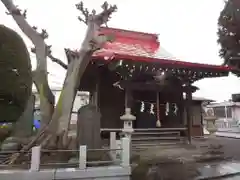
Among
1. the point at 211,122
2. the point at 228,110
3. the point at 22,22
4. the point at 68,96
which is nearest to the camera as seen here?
the point at 68,96

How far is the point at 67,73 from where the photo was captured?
22.7ft

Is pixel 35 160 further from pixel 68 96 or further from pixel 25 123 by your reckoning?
pixel 25 123

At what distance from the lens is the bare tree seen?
6.37 meters

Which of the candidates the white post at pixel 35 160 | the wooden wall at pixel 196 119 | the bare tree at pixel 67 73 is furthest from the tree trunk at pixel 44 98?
the wooden wall at pixel 196 119

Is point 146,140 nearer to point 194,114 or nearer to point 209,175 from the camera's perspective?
point 209,175

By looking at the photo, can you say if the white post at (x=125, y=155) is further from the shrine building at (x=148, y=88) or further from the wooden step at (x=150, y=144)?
the wooden step at (x=150, y=144)

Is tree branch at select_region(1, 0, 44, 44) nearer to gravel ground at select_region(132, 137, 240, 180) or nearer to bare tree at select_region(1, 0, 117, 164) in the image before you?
bare tree at select_region(1, 0, 117, 164)

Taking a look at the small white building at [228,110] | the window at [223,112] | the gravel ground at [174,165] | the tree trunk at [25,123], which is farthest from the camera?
the window at [223,112]

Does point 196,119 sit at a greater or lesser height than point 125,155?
greater

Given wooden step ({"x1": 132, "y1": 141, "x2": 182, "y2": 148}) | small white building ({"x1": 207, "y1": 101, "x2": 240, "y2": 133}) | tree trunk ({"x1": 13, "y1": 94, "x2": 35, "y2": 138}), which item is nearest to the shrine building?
wooden step ({"x1": 132, "y1": 141, "x2": 182, "y2": 148})

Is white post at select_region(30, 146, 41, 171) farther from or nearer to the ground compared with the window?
nearer to the ground

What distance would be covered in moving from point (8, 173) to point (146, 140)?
635 cm

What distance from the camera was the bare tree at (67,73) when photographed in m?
6.37

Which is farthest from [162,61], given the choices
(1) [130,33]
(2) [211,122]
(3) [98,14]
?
(1) [130,33]
